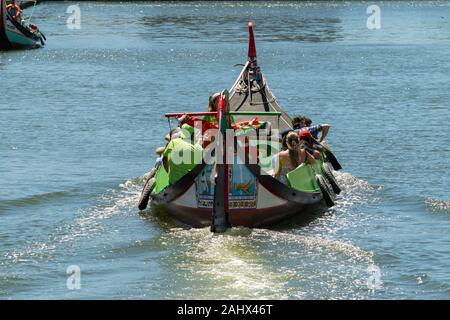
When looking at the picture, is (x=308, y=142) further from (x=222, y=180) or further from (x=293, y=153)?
(x=222, y=180)

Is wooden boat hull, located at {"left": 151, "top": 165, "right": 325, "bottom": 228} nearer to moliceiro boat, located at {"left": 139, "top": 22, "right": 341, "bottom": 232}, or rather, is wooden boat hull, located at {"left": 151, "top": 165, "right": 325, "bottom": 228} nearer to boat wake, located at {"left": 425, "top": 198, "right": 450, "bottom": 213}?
moliceiro boat, located at {"left": 139, "top": 22, "right": 341, "bottom": 232}

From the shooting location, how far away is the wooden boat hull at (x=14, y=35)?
67181mm

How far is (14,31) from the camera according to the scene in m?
68.0

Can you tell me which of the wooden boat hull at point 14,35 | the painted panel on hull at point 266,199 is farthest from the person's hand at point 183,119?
the wooden boat hull at point 14,35

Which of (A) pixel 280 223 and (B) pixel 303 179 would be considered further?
(B) pixel 303 179

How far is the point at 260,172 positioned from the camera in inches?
889

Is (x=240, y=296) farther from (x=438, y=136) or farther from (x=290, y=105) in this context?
(x=290, y=105)

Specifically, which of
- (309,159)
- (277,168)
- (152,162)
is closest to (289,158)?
(277,168)

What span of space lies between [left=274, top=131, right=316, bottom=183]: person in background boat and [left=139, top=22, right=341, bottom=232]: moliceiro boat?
17cm

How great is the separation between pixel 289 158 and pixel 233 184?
7.07ft

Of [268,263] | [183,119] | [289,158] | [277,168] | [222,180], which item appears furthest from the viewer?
[183,119]

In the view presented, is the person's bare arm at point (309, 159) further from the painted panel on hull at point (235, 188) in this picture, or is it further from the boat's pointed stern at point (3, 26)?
the boat's pointed stern at point (3, 26)
